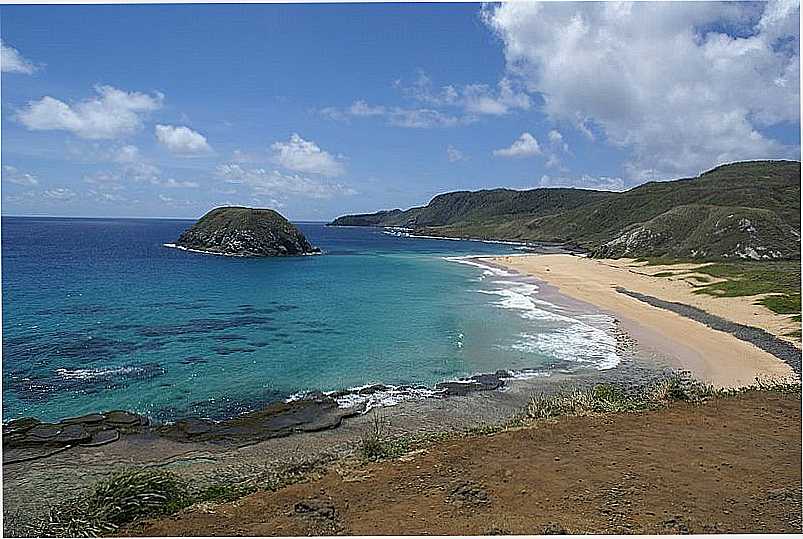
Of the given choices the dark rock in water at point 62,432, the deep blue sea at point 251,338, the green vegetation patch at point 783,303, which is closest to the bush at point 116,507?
the dark rock in water at point 62,432

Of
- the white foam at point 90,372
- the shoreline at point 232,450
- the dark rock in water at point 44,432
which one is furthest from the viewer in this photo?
the white foam at point 90,372

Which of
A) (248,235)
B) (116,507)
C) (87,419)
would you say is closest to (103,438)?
(87,419)

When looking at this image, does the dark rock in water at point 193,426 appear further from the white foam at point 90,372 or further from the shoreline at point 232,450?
the white foam at point 90,372

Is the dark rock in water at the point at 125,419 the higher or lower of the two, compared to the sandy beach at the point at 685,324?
lower

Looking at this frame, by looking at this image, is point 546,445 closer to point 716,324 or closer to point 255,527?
point 255,527

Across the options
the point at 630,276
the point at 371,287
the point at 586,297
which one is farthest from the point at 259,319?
the point at 630,276

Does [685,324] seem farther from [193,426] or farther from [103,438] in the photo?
[103,438]
